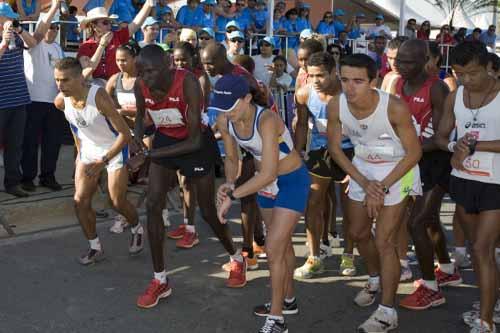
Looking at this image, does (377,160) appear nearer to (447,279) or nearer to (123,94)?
(447,279)

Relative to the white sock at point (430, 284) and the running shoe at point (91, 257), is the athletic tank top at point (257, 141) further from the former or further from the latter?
the running shoe at point (91, 257)

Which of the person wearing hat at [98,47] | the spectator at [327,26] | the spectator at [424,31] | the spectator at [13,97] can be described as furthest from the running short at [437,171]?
the spectator at [424,31]

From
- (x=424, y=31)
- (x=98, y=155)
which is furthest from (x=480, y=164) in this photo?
(x=424, y=31)

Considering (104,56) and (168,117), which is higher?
(104,56)

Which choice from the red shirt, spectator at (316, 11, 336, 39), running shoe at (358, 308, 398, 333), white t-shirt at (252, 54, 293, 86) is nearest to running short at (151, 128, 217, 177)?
running shoe at (358, 308, 398, 333)

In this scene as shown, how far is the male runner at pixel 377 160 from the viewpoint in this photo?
13.7ft

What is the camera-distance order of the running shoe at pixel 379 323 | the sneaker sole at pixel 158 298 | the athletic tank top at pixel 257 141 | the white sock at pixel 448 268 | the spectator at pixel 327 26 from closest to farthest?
the athletic tank top at pixel 257 141, the running shoe at pixel 379 323, the sneaker sole at pixel 158 298, the white sock at pixel 448 268, the spectator at pixel 327 26

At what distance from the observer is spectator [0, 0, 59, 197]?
740cm

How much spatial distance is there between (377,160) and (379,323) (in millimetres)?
1053

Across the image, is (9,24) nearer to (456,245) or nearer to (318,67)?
(318,67)

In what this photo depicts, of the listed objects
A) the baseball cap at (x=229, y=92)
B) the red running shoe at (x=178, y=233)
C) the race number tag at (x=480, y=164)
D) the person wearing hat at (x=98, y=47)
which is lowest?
the red running shoe at (x=178, y=233)

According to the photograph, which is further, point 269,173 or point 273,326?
point 273,326

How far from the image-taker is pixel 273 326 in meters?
4.25

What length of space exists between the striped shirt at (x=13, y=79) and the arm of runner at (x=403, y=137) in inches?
187
